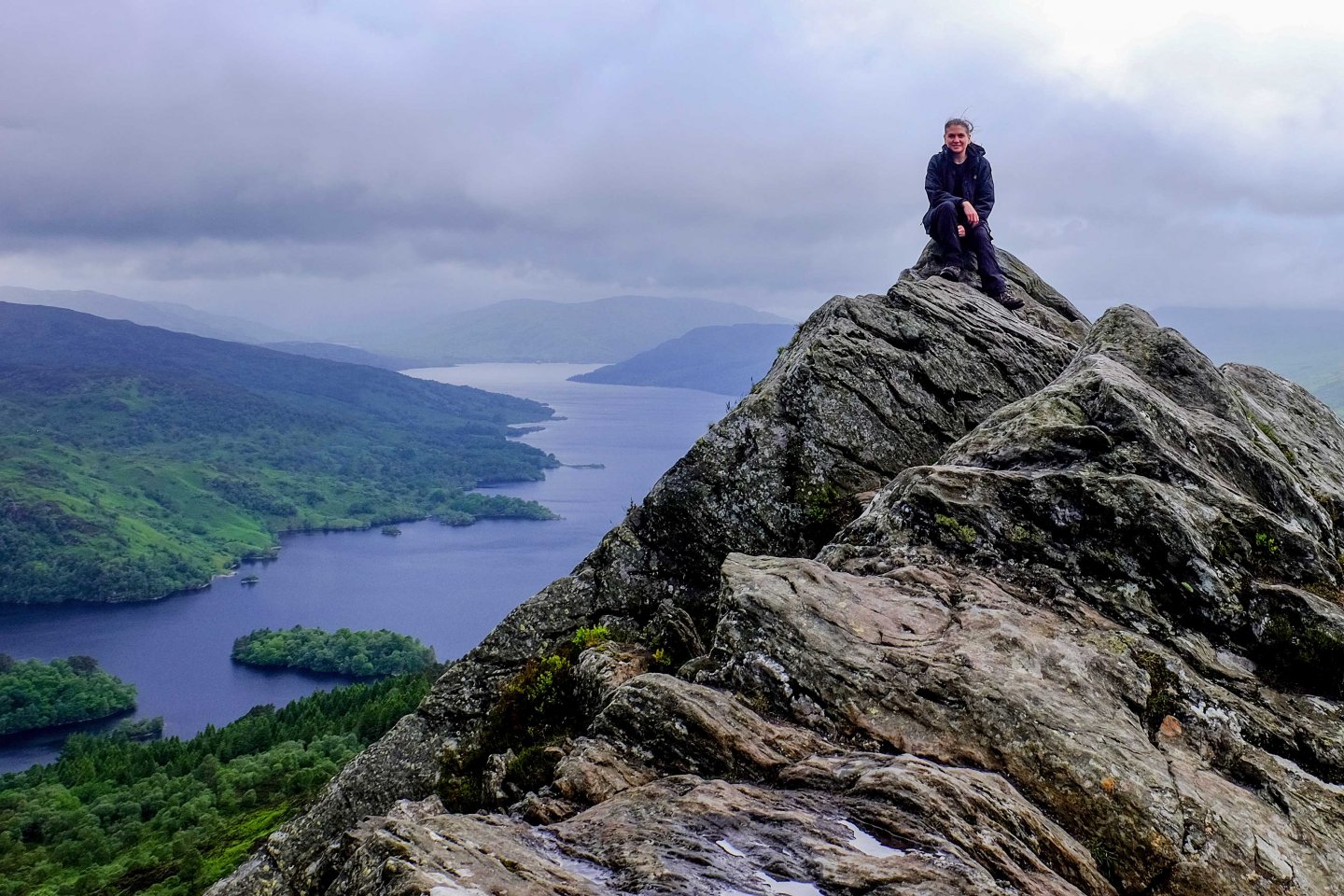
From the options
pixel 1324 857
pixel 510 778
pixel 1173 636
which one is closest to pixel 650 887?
pixel 510 778

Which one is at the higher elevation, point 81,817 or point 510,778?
point 510,778

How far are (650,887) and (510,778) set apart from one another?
4.41 metres

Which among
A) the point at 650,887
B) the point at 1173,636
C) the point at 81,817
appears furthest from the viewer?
the point at 81,817

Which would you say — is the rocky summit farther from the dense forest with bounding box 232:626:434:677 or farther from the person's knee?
the dense forest with bounding box 232:626:434:677

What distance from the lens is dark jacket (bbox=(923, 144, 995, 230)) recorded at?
77.4 feet

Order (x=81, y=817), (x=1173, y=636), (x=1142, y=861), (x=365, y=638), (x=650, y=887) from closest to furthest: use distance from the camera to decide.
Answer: (x=650, y=887), (x=1142, y=861), (x=1173, y=636), (x=81, y=817), (x=365, y=638)

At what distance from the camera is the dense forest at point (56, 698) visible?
144 metres

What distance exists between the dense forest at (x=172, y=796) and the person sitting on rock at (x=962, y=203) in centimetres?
8171

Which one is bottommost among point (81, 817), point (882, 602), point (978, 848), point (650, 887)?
point (81, 817)

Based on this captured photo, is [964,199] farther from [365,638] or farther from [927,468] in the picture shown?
[365,638]

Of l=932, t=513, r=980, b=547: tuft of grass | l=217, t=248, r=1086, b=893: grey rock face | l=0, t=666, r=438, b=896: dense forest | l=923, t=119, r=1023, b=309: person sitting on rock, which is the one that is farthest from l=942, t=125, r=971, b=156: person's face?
l=0, t=666, r=438, b=896: dense forest

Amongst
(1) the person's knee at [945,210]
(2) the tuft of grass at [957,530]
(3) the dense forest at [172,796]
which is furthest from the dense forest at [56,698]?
(2) the tuft of grass at [957,530]

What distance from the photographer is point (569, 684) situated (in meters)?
13.6

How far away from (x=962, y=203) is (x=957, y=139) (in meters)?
1.83
